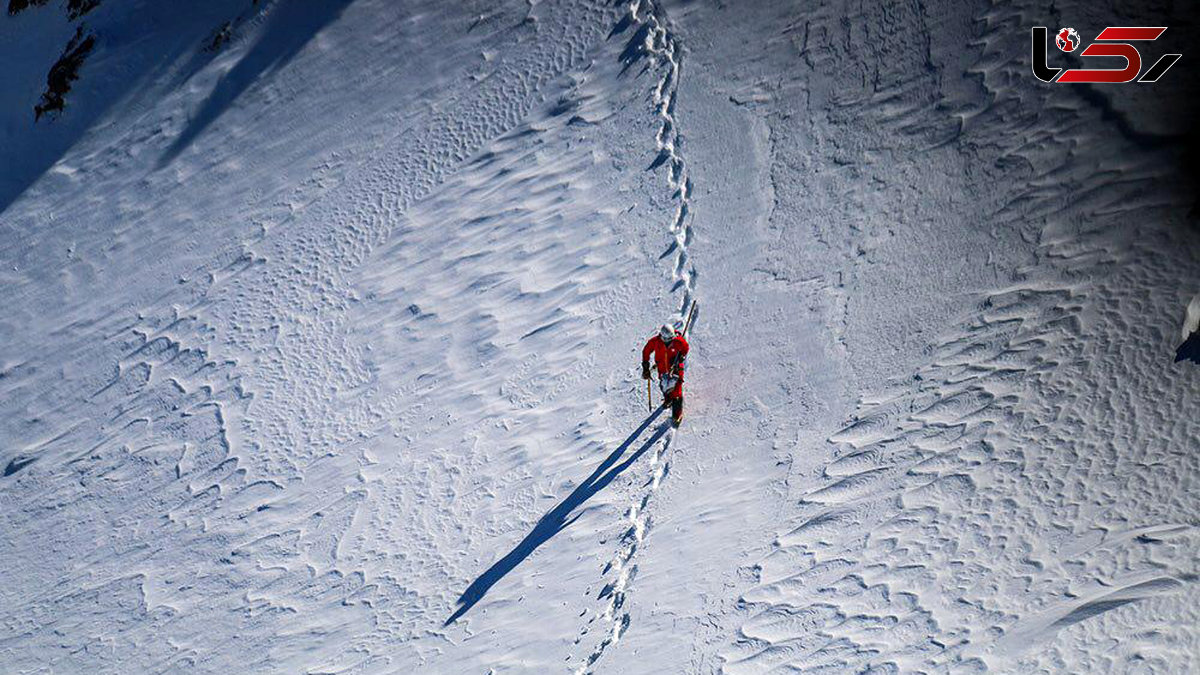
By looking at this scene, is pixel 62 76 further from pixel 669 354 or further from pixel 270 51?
pixel 669 354

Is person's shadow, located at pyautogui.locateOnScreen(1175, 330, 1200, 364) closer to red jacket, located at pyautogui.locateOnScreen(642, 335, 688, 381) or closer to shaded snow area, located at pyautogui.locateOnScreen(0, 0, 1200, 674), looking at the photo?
shaded snow area, located at pyautogui.locateOnScreen(0, 0, 1200, 674)

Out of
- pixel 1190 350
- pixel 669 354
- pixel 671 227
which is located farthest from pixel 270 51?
pixel 1190 350

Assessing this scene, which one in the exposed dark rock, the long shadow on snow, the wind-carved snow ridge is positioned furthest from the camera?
the exposed dark rock

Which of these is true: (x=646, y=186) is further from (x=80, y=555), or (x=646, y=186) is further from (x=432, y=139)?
(x=80, y=555)

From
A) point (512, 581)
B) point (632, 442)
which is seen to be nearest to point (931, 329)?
point (632, 442)

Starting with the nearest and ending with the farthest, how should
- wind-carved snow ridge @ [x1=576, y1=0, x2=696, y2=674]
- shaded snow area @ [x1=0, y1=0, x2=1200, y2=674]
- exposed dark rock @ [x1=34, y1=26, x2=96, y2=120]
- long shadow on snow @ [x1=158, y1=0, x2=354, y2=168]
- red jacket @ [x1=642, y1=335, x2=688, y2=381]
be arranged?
1. shaded snow area @ [x1=0, y1=0, x2=1200, y2=674]
2. wind-carved snow ridge @ [x1=576, y1=0, x2=696, y2=674]
3. red jacket @ [x1=642, y1=335, x2=688, y2=381]
4. long shadow on snow @ [x1=158, y1=0, x2=354, y2=168]
5. exposed dark rock @ [x1=34, y1=26, x2=96, y2=120]

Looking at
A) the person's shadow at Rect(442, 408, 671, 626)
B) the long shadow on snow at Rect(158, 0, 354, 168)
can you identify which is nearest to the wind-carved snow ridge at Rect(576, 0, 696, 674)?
the person's shadow at Rect(442, 408, 671, 626)

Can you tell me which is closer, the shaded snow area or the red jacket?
the shaded snow area
